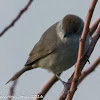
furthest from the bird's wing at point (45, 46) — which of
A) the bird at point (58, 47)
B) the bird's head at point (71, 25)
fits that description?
the bird's head at point (71, 25)

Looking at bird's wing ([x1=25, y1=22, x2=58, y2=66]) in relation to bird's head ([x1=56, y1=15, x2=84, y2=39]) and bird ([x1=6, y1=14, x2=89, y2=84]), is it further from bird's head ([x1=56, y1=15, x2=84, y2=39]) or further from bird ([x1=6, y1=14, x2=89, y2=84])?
bird's head ([x1=56, y1=15, x2=84, y2=39])

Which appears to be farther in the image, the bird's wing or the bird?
the bird's wing

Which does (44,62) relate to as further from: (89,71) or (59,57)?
(89,71)

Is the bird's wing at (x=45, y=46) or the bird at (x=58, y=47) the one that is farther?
the bird's wing at (x=45, y=46)

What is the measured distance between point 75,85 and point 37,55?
9.46ft

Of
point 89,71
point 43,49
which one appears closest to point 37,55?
point 43,49

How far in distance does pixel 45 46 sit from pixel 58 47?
377mm

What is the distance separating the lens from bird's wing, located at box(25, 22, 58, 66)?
454 cm

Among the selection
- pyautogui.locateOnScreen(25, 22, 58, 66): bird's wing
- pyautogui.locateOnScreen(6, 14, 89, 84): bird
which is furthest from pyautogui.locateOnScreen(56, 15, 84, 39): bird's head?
pyautogui.locateOnScreen(25, 22, 58, 66): bird's wing

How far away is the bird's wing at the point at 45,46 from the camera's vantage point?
4536mm

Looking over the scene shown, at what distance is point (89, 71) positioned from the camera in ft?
7.25

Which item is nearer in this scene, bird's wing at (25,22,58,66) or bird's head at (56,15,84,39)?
bird's head at (56,15,84,39)

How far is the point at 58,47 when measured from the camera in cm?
442

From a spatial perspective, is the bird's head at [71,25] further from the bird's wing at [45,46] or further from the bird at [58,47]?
the bird's wing at [45,46]
